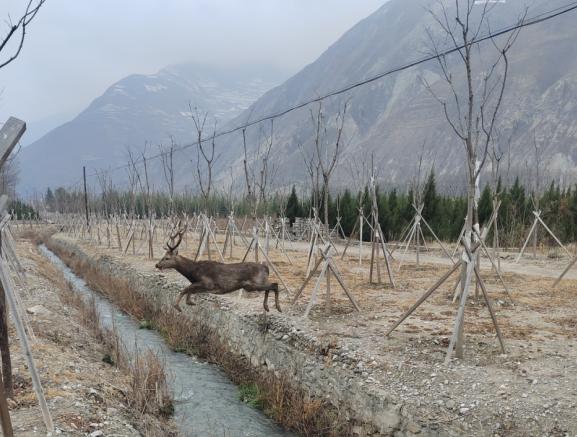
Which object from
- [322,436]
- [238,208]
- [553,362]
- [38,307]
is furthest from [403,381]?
[238,208]

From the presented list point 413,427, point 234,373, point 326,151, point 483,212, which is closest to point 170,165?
point 326,151

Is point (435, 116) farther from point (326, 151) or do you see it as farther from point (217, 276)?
point (217, 276)

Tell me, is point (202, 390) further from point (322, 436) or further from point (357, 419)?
point (357, 419)

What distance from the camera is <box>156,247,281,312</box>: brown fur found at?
28.4ft

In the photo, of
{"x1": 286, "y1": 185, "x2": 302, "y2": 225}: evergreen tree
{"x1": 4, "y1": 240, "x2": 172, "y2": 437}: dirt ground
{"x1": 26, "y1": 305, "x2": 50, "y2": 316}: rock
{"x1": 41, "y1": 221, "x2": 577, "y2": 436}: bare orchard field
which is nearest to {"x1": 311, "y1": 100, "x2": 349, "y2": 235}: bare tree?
{"x1": 41, "y1": 221, "x2": 577, "y2": 436}: bare orchard field

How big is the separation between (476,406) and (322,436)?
2.17m

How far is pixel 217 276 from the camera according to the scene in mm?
8664

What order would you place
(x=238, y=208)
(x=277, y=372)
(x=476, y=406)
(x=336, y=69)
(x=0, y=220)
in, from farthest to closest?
(x=336, y=69)
(x=238, y=208)
(x=277, y=372)
(x=0, y=220)
(x=476, y=406)

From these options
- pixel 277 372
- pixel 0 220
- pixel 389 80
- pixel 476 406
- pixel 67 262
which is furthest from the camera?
pixel 389 80

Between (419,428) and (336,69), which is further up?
(336,69)

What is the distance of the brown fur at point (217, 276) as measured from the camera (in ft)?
28.4

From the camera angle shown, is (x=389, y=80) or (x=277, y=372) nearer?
(x=277, y=372)

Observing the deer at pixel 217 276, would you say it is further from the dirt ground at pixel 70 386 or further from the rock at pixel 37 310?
the rock at pixel 37 310

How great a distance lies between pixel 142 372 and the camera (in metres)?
7.00
